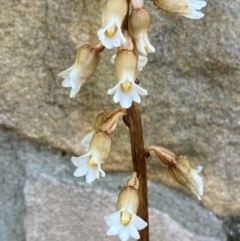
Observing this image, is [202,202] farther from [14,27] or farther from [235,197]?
[14,27]

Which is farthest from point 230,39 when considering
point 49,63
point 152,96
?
point 49,63

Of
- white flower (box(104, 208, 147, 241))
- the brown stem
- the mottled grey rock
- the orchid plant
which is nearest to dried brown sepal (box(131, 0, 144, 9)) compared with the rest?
the orchid plant

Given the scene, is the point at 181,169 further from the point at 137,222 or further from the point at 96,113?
the point at 96,113

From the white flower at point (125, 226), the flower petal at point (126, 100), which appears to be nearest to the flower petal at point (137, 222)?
the white flower at point (125, 226)

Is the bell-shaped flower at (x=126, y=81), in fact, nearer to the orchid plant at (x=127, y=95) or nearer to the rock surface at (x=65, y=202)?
the orchid plant at (x=127, y=95)

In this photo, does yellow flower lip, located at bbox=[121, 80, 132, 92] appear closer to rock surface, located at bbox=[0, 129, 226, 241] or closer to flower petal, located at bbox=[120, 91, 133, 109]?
flower petal, located at bbox=[120, 91, 133, 109]

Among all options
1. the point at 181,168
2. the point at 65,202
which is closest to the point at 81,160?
the point at 181,168
